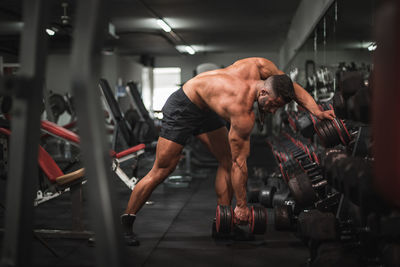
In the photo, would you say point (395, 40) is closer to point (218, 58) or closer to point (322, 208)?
point (322, 208)

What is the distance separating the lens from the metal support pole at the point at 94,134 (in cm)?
104

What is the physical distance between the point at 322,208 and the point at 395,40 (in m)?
1.77

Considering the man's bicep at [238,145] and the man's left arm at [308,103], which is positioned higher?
the man's left arm at [308,103]

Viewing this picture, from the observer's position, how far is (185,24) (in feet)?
32.4

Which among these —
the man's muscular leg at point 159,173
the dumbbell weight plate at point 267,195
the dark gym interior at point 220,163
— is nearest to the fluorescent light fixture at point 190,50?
the dark gym interior at point 220,163

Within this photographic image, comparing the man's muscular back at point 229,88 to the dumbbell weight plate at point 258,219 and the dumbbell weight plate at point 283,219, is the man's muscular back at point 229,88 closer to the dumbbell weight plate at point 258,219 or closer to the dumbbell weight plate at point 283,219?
the dumbbell weight plate at point 258,219

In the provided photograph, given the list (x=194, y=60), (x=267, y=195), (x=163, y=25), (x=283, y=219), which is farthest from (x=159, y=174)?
Answer: (x=194, y=60)

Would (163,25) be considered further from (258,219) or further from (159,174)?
(258,219)

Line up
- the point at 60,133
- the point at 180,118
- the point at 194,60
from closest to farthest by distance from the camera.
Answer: the point at 180,118, the point at 60,133, the point at 194,60

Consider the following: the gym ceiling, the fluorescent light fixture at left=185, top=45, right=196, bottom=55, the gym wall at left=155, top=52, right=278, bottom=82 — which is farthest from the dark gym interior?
the gym wall at left=155, top=52, right=278, bottom=82

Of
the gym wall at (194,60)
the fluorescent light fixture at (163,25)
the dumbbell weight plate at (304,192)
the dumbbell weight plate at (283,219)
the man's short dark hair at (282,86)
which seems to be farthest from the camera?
the gym wall at (194,60)

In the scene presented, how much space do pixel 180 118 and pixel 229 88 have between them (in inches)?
15.2

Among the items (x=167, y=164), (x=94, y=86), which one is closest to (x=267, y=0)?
(x=167, y=164)

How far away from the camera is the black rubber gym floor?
2.34 meters
